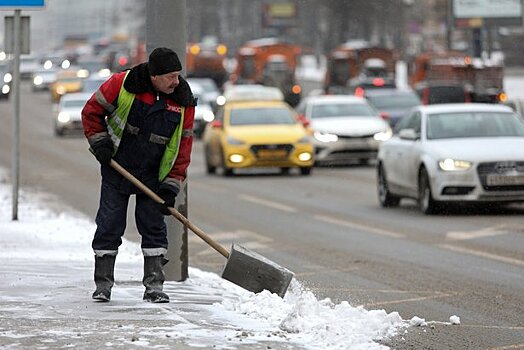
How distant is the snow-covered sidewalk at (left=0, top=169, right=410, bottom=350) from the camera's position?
8625 millimetres

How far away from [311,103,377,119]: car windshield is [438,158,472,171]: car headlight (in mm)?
14844

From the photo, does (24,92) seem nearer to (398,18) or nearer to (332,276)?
(398,18)

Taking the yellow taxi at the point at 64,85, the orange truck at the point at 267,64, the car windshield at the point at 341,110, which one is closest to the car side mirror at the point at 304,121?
the car windshield at the point at 341,110

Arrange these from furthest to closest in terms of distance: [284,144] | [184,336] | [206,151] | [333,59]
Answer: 1. [333,59]
2. [206,151]
3. [284,144]
4. [184,336]

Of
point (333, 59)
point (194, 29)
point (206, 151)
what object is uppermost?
point (206, 151)

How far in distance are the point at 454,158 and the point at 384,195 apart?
99.8 inches

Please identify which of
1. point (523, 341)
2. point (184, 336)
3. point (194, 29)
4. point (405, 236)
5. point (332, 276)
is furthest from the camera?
point (194, 29)

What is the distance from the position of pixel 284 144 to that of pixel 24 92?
62440 mm

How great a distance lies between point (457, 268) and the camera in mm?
14031

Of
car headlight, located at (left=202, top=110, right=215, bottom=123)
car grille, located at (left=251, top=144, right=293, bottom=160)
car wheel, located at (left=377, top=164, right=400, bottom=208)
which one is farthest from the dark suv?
car wheel, located at (left=377, top=164, right=400, bottom=208)

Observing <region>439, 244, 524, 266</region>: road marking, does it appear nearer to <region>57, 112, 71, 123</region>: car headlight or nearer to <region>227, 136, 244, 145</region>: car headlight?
<region>227, 136, 244, 145</region>: car headlight

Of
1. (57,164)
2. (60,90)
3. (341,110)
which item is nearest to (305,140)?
(341,110)

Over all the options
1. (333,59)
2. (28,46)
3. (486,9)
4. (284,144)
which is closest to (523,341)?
(28,46)

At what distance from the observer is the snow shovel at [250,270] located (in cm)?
1017
